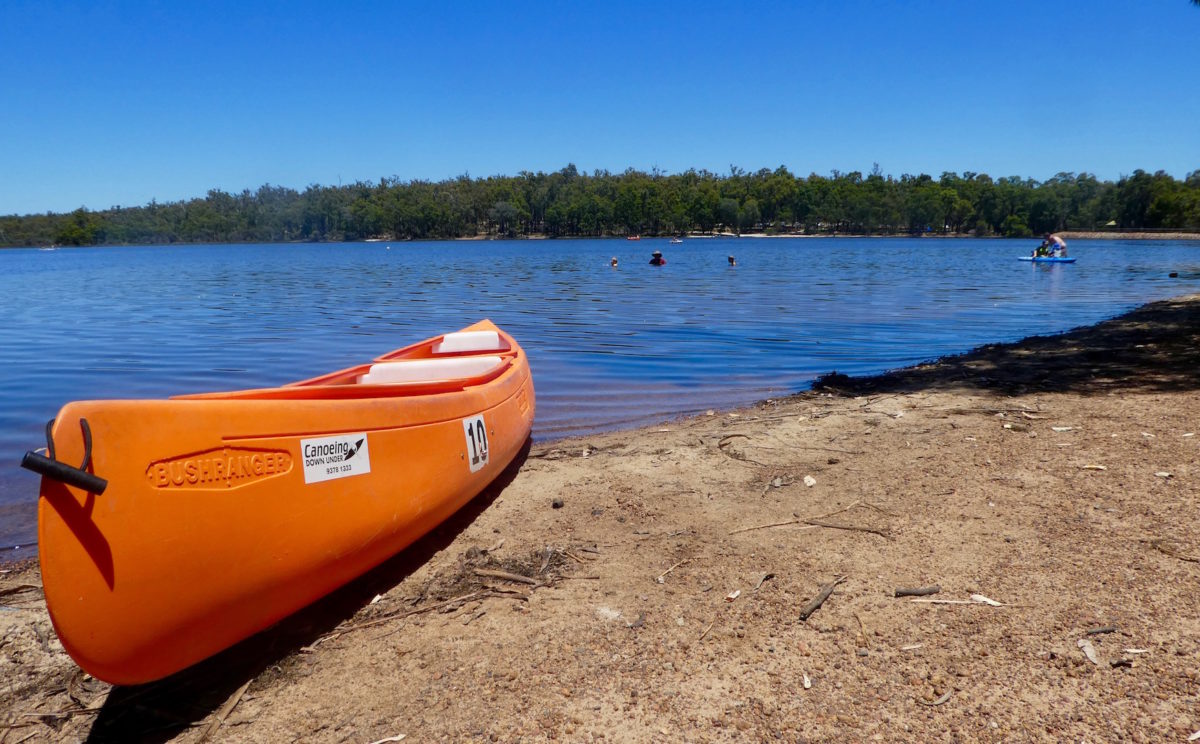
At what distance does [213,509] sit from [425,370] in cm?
341

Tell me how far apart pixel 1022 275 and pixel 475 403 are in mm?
35895

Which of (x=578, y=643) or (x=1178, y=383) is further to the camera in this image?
(x=1178, y=383)

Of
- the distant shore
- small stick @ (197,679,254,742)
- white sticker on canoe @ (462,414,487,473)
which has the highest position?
the distant shore

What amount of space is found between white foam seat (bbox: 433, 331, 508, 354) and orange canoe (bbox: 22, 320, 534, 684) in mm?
3567

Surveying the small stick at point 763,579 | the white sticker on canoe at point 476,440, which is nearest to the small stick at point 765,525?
the small stick at point 763,579

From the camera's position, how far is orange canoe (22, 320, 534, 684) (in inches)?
98.5

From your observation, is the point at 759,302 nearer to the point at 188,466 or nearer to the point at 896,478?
the point at 896,478

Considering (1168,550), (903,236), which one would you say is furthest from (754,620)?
(903,236)

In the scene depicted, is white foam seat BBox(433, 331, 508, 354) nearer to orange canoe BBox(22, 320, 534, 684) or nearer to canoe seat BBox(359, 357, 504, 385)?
canoe seat BBox(359, 357, 504, 385)

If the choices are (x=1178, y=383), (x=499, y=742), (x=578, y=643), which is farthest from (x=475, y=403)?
(x=1178, y=383)

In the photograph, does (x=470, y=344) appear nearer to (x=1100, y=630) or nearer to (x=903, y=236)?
(x=1100, y=630)

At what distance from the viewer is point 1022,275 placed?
3384 centimetres

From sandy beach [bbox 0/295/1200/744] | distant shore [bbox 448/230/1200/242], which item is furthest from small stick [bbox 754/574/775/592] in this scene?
distant shore [bbox 448/230/1200/242]

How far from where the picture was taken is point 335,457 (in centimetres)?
338
